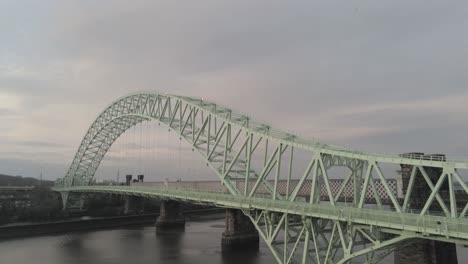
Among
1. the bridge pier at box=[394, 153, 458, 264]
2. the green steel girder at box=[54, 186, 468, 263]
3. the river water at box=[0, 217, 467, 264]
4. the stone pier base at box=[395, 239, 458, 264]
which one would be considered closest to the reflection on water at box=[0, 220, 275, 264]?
the river water at box=[0, 217, 467, 264]

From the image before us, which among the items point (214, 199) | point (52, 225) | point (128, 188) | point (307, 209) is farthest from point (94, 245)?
point (307, 209)

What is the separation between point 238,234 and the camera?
54.2 meters

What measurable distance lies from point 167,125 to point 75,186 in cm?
5707

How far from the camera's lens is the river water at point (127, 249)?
1868 inches

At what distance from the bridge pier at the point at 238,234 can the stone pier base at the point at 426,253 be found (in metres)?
24.2

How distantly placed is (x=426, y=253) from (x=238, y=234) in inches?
1113

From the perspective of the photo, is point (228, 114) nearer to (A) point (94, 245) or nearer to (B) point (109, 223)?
(A) point (94, 245)

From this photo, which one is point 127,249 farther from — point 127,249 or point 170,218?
point 170,218

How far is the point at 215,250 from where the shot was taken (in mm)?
53062

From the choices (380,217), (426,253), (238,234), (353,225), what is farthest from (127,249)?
(380,217)

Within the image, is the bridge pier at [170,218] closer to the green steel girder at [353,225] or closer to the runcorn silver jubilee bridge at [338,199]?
the runcorn silver jubilee bridge at [338,199]

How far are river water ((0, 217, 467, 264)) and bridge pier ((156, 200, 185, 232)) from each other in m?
4.91

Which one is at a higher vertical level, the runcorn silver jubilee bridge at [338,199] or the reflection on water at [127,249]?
the runcorn silver jubilee bridge at [338,199]

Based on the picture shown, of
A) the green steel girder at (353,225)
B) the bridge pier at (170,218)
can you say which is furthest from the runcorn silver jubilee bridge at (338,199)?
the bridge pier at (170,218)
